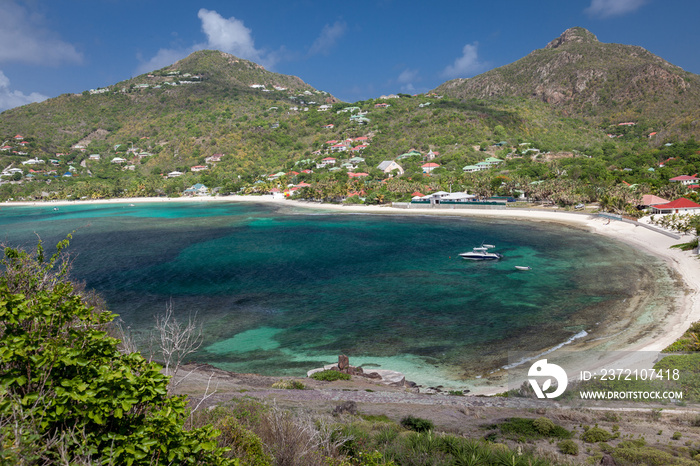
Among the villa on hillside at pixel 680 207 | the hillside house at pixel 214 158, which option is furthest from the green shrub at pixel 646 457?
the hillside house at pixel 214 158

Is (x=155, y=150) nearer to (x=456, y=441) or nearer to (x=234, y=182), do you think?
(x=234, y=182)

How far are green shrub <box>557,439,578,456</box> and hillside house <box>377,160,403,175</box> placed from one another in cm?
12087

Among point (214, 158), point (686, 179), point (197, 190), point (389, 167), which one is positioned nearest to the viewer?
point (686, 179)

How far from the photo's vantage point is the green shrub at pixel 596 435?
10.7 m

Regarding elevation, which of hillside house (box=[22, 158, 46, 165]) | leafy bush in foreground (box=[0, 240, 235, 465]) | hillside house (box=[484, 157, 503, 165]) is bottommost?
leafy bush in foreground (box=[0, 240, 235, 465])

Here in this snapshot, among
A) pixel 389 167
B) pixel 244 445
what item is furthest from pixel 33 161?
pixel 244 445

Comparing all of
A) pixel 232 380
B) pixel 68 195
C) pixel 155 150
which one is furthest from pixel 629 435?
pixel 155 150

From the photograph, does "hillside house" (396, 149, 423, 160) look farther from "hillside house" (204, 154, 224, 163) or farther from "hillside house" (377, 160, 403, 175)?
"hillside house" (204, 154, 224, 163)

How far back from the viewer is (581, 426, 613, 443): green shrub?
10691mm

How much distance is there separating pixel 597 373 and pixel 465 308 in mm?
12358

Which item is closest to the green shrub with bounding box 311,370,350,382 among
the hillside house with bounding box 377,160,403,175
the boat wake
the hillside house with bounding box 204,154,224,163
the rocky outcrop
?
the rocky outcrop

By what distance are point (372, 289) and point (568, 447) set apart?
25432mm

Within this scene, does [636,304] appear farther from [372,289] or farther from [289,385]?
[289,385]

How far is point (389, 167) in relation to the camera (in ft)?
429
